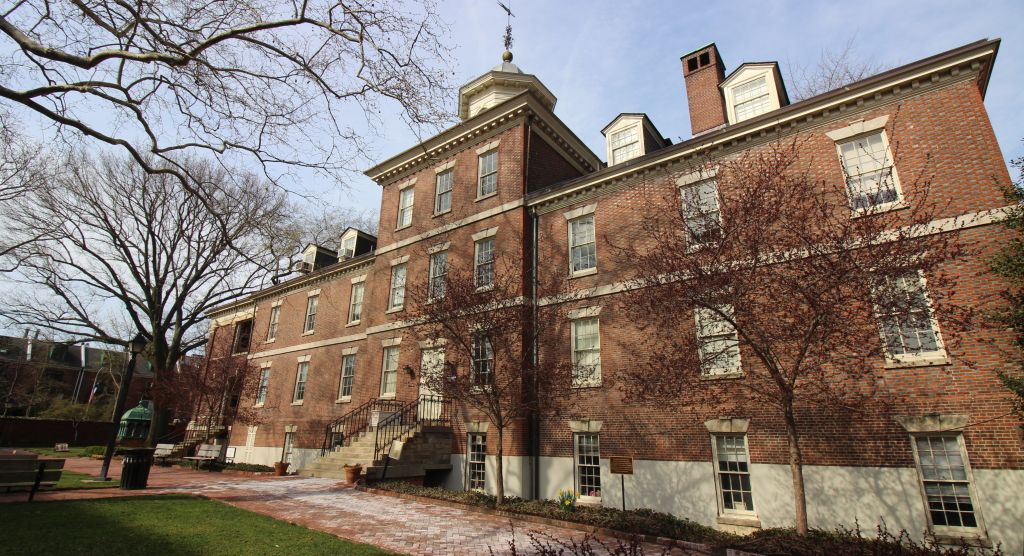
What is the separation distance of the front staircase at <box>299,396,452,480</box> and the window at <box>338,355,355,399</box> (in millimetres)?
4484

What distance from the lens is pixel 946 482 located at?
9.23m

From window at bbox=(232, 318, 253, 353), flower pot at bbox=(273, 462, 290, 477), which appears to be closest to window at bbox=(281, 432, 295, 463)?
flower pot at bbox=(273, 462, 290, 477)

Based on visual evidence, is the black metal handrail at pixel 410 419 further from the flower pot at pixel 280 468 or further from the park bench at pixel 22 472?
the park bench at pixel 22 472

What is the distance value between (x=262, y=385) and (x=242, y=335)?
22.4 feet

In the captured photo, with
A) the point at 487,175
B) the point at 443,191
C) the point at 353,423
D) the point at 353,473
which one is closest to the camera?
the point at 353,473

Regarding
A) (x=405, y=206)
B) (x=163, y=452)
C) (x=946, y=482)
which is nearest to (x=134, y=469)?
(x=163, y=452)

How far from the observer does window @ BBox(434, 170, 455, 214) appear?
20.3 meters

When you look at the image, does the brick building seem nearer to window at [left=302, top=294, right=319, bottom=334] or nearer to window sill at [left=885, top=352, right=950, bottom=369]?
window sill at [left=885, top=352, right=950, bottom=369]

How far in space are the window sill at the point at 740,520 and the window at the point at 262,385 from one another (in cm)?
2513

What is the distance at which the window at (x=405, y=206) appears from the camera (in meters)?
21.7

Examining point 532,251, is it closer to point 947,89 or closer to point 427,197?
point 427,197

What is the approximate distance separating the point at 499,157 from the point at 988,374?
49.0 feet

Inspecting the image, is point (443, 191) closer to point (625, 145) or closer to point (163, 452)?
point (625, 145)

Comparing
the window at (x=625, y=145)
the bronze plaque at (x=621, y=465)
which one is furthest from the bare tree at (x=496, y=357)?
the window at (x=625, y=145)
